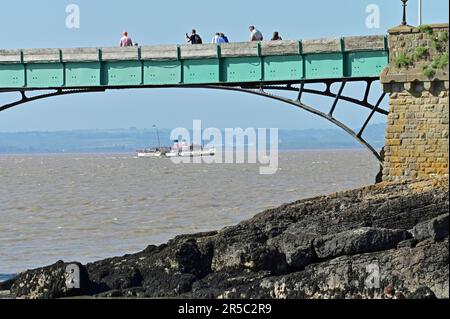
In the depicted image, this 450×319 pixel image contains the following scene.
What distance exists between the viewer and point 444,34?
40719mm

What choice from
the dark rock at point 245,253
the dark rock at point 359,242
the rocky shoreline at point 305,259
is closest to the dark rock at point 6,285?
the rocky shoreline at point 305,259

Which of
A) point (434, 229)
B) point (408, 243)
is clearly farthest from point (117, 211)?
point (434, 229)

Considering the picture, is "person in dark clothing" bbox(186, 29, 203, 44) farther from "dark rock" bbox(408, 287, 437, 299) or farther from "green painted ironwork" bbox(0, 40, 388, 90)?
"dark rock" bbox(408, 287, 437, 299)

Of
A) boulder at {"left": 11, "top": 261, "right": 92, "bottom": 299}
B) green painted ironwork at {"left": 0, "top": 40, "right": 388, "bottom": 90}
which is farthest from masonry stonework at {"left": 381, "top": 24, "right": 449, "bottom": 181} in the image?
boulder at {"left": 11, "top": 261, "right": 92, "bottom": 299}

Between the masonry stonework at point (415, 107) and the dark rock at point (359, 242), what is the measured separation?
196 inches

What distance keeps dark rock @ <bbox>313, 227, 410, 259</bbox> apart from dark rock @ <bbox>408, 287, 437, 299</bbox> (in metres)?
3.39

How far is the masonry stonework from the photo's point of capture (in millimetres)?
40469

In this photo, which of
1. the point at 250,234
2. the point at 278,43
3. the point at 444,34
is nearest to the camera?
the point at 250,234

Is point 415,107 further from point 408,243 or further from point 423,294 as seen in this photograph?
point 423,294

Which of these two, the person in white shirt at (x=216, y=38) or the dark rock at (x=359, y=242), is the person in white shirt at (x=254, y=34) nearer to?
the person in white shirt at (x=216, y=38)

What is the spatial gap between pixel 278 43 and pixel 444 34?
25.1 feet

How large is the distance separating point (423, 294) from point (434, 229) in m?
3.46
